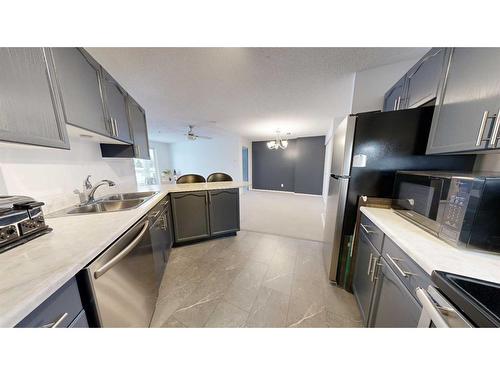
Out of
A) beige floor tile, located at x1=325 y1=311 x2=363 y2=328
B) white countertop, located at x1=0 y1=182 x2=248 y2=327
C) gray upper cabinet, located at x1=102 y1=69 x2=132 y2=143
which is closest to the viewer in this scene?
white countertop, located at x1=0 y1=182 x2=248 y2=327

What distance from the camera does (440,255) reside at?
61cm

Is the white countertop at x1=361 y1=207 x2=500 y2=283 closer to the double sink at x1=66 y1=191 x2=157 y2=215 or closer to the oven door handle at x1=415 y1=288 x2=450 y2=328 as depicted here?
the oven door handle at x1=415 y1=288 x2=450 y2=328

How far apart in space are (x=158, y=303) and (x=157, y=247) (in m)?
0.47

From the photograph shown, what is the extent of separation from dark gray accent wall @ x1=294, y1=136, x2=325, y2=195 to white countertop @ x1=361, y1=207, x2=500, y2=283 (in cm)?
459

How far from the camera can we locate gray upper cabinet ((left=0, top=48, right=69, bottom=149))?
0.61 metres

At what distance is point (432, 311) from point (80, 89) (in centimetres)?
210

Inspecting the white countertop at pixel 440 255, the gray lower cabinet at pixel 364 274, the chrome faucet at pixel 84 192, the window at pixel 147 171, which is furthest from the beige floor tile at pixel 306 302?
the window at pixel 147 171

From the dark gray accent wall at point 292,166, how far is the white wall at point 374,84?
137 inches

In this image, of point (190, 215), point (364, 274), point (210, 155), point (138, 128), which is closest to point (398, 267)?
point (364, 274)

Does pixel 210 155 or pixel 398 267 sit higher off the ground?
pixel 210 155

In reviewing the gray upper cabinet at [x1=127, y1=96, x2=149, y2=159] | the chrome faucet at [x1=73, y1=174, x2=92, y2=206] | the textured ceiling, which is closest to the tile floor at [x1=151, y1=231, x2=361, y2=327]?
the chrome faucet at [x1=73, y1=174, x2=92, y2=206]

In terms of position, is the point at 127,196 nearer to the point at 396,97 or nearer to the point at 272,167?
the point at 396,97

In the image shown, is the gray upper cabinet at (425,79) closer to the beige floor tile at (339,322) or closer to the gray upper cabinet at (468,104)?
the gray upper cabinet at (468,104)
